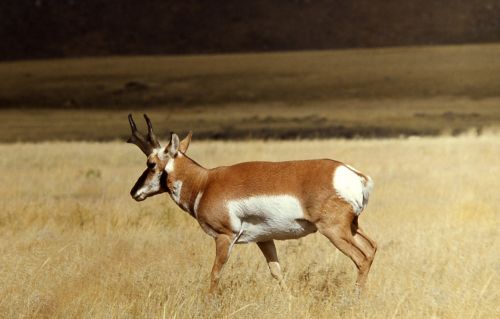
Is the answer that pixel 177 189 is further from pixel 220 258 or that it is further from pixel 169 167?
pixel 220 258

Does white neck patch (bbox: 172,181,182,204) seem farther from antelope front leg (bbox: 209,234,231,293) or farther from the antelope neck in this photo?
antelope front leg (bbox: 209,234,231,293)

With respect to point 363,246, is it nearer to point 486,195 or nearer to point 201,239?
point 201,239

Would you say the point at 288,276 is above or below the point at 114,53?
above

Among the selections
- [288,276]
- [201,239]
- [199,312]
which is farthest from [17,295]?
[201,239]

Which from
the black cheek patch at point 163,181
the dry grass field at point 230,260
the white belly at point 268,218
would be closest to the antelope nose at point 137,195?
the black cheek patch at point 163,181

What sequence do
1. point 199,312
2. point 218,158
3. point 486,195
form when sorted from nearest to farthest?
Result: point 199,312, point 486,195, point 218,158

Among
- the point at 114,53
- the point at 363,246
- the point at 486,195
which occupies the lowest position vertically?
the point at 114,53

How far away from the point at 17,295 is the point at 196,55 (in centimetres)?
7759

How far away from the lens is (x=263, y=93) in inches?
2621

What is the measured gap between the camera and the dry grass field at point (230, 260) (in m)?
8.36

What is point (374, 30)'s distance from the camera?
294 feet

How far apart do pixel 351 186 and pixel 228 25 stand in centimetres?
8389

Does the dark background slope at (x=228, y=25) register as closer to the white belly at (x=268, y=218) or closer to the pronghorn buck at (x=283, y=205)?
the pronghorn buck at (x=283, y=205)

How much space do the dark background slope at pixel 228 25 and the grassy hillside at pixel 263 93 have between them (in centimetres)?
543
